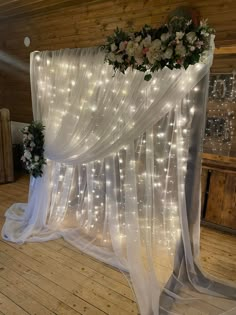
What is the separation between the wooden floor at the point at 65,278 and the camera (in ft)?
5.90

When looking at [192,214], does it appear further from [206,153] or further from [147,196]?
[206,153]

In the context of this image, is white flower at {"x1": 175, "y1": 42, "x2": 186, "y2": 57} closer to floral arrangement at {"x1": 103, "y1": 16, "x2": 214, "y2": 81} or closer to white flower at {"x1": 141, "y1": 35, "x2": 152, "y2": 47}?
floral arrangement at {"x1": 103, "y1": 16, "x2": 214, "y2": 81}

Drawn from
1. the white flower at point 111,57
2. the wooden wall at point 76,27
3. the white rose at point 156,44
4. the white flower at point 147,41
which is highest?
the wooden wall at point 76,27

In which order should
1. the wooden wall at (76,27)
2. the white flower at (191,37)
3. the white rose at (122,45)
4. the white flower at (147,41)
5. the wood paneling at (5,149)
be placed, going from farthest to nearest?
the wood paneling at (5,149)
the wooden wall at (76,27)
the white rose at (122,45)
the white flower at (147,41)
the white flower at (191,37)

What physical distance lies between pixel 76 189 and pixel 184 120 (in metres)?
1.37

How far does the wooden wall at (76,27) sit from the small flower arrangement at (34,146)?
1.67 m

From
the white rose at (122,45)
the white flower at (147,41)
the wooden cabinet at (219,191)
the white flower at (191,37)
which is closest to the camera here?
the white flower at (191,37)

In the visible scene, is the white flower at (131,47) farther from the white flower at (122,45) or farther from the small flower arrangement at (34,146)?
the small flower arrangement at (34,146)

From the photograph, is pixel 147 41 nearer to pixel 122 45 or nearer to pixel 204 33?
pixel 122 45

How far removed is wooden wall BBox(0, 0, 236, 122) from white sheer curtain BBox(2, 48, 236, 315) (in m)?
1.01

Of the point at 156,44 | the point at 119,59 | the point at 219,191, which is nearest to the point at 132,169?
the point at 119,59

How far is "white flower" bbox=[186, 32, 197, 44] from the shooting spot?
1.48 meters

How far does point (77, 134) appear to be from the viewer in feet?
7.80

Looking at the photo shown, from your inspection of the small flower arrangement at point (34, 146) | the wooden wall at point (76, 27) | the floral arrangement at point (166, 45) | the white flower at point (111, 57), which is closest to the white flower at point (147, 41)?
the floral arrangement at point (166, 45)
